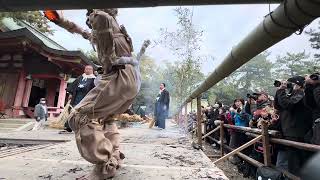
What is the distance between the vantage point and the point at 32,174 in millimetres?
2658

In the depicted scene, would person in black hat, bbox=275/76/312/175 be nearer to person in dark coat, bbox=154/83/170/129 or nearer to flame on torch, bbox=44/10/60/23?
flame on torch, bbox=44/10/60/23

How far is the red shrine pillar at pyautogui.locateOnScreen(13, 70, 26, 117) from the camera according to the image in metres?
14.4

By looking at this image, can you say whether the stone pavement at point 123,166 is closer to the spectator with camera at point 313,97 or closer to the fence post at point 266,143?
the fence post at point 266,143

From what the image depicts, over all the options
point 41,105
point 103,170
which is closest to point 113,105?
point 103,170

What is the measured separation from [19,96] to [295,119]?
13.7 metres

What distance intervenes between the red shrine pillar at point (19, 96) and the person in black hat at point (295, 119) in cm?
1326

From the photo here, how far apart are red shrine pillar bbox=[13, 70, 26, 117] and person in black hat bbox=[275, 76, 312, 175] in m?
13.3

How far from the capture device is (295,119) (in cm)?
414

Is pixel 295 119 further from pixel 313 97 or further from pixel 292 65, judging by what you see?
pixel 292 65

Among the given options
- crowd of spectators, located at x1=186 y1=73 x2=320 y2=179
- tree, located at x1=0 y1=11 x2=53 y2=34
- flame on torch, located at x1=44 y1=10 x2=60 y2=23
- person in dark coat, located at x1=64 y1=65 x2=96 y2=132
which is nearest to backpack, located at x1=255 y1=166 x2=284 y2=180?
crowd of spectators, located at x1=186 y1=73 x2=320 y2=179

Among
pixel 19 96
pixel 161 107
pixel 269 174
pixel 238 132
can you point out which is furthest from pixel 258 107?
pixel 19 96

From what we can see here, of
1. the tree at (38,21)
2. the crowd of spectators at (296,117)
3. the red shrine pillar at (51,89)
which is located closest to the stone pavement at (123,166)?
the crowd of spectators at (296,117)

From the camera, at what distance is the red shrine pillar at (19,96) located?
47.4 feet

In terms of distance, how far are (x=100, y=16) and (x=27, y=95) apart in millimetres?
13886
